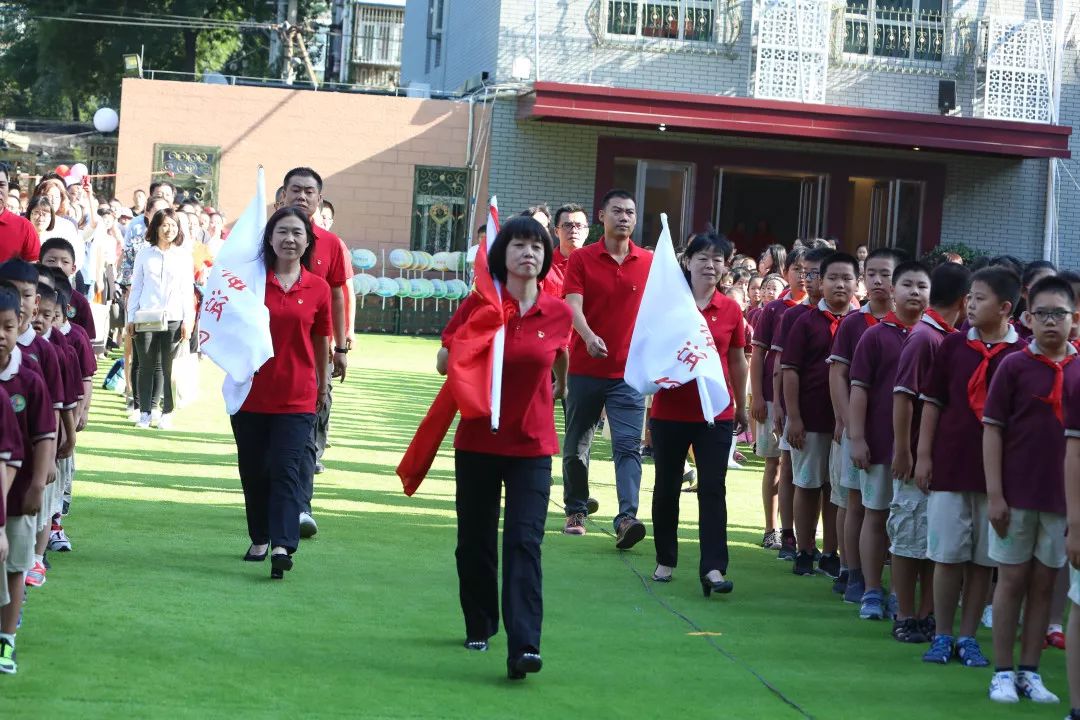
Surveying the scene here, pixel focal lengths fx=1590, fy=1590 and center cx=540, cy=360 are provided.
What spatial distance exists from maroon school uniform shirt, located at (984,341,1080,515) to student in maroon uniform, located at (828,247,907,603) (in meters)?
1.83

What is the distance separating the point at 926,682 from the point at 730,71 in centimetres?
2127

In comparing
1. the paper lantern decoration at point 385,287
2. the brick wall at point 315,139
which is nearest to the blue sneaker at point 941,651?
the paper lantern decoration at point 385,287

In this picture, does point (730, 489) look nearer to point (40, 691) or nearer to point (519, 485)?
point (519, 485)

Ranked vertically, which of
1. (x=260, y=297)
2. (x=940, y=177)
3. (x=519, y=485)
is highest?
(x=940, y=177)

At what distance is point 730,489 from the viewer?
12977mm

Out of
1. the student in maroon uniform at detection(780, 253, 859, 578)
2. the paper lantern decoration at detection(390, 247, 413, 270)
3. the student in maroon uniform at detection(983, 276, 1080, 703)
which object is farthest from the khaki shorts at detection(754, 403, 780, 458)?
the paper lantern decoration at detection(390, 247, 413, 270)

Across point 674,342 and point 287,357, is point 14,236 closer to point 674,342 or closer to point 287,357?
point 287,357

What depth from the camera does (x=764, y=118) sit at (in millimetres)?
25188

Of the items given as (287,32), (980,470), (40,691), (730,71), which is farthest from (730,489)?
(287,32)

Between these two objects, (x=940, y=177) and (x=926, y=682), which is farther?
(x=940, y=177)

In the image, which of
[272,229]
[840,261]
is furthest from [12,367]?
[840,261]

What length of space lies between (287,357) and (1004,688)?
154 inches

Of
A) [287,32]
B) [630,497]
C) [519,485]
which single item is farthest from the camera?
[287,32]

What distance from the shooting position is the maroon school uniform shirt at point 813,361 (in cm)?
891
